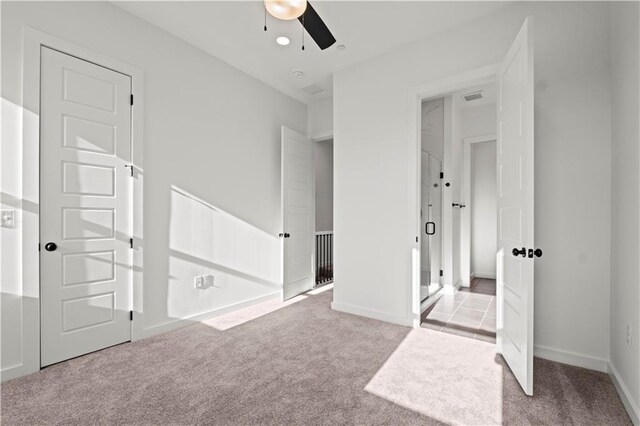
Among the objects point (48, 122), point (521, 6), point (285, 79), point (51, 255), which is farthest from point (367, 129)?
point (51, 255)

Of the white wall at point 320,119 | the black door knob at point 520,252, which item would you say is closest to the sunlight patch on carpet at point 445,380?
the black door knob at point 520,252

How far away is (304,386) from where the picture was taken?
2053 millimetres

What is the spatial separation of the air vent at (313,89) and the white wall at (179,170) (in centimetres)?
37

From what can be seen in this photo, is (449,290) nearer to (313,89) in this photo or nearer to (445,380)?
(445,380)

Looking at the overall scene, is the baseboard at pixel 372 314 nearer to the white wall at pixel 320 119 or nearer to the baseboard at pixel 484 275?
the white wall at pixel 320 119

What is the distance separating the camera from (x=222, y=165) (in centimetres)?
368

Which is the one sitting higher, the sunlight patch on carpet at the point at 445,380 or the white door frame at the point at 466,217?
the white door frame at the point at 466,217

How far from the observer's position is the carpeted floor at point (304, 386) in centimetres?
174

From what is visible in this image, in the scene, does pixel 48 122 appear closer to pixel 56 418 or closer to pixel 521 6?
pixel 56 418

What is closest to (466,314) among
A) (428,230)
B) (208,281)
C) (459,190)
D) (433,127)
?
(428,230)

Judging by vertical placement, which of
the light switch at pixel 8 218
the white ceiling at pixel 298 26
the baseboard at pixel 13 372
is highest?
the white ceiling at pixel 298 26

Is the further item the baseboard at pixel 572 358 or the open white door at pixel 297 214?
the open white door at pixel 297 214

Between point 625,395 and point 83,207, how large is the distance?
420 centimetres

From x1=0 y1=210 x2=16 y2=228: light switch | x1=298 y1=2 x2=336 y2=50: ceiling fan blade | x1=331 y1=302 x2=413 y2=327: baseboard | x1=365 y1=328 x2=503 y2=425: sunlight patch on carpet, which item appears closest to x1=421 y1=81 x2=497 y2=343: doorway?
x1=331 y1=302 x2=413 y2=327: baseboard
